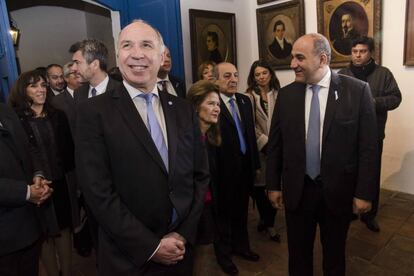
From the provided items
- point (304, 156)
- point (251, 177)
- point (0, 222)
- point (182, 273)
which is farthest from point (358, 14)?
point (0, 222)

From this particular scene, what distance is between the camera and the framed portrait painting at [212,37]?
532 centimetres

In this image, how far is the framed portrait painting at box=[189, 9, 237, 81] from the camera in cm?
532

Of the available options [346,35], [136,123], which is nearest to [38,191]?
[136,123]

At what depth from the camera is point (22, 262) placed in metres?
1.92

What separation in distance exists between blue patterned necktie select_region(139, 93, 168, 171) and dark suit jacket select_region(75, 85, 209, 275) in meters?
0.03

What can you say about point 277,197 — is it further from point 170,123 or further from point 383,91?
point 383,91

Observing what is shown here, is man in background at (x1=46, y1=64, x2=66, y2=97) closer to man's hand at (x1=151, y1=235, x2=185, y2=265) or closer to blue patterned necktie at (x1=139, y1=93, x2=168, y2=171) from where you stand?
blue patterned necktie at (x1=139, y1=93, x2=168, y2=171)

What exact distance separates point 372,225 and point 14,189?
11.8 ft

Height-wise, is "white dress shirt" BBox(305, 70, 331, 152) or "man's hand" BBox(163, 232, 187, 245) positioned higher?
"white dress shirt" BBox(305, 70, 331, 152)

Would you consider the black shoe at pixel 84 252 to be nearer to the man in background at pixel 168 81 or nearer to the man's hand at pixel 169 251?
the man in background at pixel 168 81

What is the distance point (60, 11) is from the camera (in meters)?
9.12

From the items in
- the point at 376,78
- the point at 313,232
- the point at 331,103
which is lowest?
the point at 313,232

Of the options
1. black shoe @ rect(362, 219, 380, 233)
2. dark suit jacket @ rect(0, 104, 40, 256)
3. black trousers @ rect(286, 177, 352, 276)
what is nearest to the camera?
dark suit jacket @ rect(0, 104, 40, 256)

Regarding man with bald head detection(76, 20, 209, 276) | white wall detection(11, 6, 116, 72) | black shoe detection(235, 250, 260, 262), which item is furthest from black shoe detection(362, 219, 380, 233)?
white wall detection(11, 6, 116, 72)
